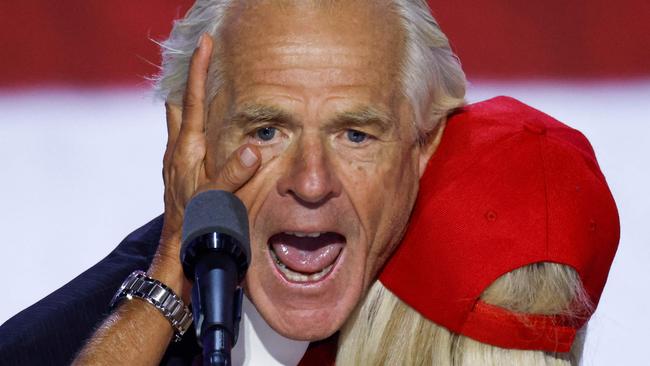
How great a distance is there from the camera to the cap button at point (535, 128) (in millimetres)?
1937

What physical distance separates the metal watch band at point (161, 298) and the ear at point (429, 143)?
0.41 metres

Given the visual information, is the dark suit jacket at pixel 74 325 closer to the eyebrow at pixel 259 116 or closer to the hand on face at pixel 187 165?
the hand on face at pixel 187 165

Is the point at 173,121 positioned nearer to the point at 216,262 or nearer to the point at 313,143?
the point at 313,143

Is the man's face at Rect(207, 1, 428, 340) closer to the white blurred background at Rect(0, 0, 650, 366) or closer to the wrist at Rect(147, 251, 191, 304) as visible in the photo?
the wrist at Rect(147, 251, 191, 304)

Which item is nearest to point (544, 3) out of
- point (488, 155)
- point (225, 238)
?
point (488, 155)

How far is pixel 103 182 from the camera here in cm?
261

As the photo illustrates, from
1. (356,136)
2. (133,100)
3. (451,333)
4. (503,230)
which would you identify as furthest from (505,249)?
(133,100)

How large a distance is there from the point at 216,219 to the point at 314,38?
537 mm

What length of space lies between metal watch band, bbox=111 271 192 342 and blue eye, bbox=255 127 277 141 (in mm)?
269

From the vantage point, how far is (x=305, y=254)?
6.19ft

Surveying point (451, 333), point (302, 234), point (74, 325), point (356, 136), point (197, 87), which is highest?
point (197, 87)

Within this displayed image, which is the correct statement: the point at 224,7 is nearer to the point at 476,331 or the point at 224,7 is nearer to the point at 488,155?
the point at 488,155

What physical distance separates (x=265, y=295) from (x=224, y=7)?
429 mm

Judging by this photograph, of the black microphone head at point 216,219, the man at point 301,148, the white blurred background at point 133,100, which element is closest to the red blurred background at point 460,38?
the white blurred background at point 133,100
